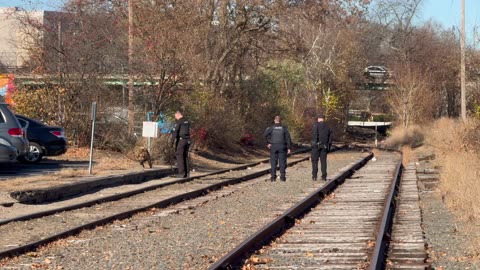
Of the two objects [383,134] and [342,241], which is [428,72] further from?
[342,241]

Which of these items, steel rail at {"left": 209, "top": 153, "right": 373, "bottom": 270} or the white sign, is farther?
the white sign

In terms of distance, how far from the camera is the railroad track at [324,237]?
10.7m

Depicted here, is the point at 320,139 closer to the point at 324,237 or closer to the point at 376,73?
the point at 324,237

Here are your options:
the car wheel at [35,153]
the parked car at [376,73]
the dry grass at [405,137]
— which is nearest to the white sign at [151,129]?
the car wheel at [35,153]

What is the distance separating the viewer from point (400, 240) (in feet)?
42.2

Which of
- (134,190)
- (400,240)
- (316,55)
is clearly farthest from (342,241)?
(316,55)

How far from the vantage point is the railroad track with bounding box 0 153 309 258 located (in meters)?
12.8

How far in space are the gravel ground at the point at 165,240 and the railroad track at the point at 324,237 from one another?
0.38m

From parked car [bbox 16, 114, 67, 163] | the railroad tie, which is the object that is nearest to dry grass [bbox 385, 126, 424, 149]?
parked car [bbox 16, 114, 67, 163]

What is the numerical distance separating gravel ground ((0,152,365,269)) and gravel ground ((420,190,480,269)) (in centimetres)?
273

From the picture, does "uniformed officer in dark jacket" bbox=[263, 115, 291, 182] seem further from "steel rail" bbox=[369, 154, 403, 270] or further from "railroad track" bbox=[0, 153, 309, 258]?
"steel rail" bbox=[369, 154, 403, 270]

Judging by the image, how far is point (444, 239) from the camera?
13.0m

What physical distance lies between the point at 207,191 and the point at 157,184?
1.84 metres

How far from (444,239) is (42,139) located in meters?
18.0
